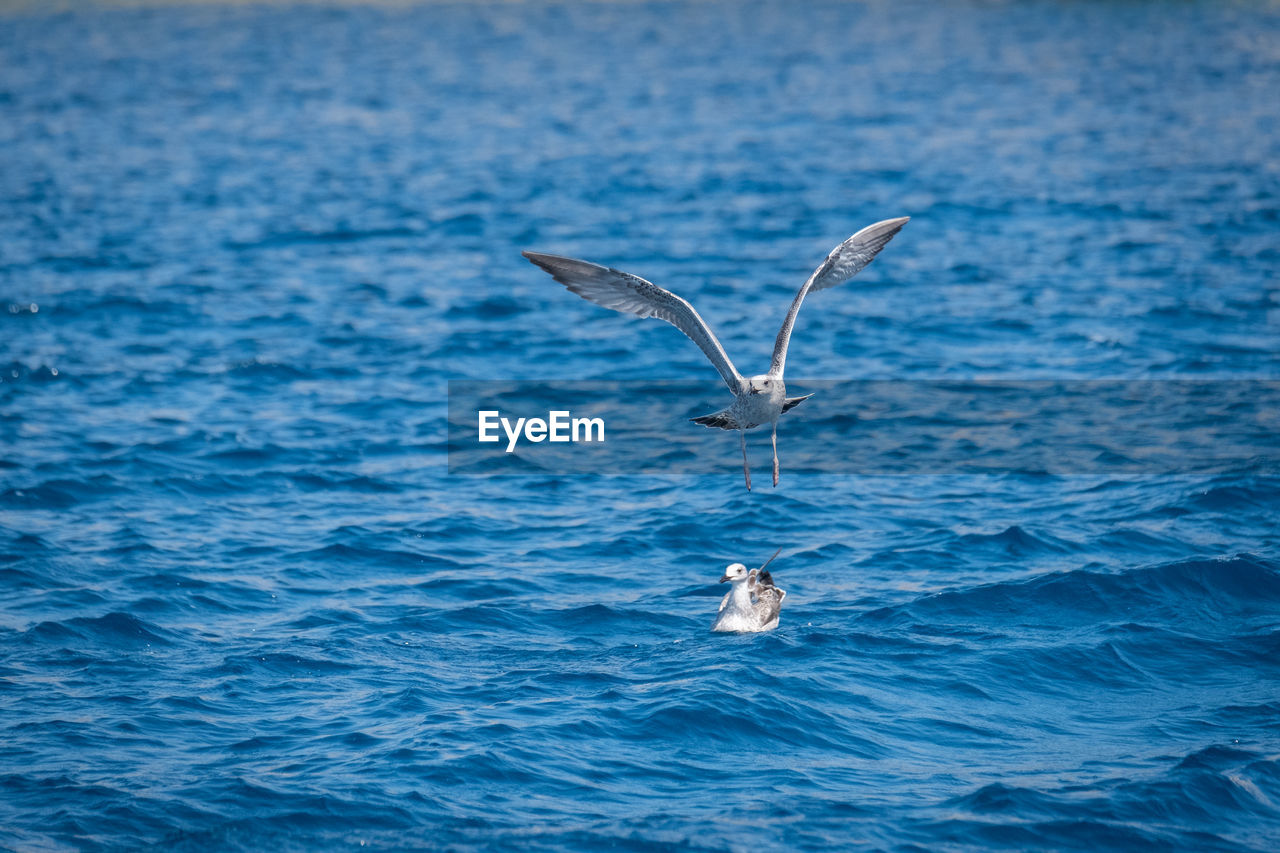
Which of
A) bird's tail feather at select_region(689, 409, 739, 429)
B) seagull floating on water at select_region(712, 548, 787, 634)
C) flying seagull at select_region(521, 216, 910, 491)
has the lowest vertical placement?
seagull floating on water at select_region(712, 548, 787, 634)

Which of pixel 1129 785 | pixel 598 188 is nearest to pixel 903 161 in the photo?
pixel 598 188

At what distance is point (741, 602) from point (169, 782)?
212 inches

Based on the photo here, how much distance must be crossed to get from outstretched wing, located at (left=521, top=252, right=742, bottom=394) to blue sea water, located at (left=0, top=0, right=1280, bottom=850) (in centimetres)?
314

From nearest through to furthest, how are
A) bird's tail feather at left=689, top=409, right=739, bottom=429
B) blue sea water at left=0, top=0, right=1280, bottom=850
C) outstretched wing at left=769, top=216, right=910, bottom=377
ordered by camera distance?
blue sea water at left=0, top=0, right=1280, bottom=850 < bird's tail feather at left=689, top=409, right=739, bottom=429 < outstretched wing at left=769, top=216, right=910, bottom=377

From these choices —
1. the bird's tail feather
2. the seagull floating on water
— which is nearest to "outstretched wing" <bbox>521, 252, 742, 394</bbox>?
the bird's tail feather

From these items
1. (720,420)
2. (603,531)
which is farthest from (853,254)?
(603,531)

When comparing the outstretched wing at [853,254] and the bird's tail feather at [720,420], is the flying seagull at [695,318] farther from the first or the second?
the outstretched wing at [853,254]

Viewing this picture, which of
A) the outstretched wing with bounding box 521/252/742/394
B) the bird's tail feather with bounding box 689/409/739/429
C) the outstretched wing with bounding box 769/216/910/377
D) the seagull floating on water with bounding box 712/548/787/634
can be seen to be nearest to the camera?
the outstretched wing with bounding box 521/252/742/394

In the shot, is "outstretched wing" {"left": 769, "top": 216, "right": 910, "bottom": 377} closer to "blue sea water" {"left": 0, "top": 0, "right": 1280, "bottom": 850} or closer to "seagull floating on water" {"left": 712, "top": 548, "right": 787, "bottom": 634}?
"seagull floating on water" {"left": 712, "top": 548, "right": 787, "bottom": 634}

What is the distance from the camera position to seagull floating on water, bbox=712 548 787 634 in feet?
43.6

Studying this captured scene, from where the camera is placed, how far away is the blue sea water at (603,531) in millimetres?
10891

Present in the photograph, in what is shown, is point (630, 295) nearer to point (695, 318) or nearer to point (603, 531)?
point (695, 318)

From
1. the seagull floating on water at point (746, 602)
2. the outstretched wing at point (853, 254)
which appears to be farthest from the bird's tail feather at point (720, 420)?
the seagull floating on water at point (746, 602)

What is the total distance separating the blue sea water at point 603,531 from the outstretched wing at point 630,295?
3.14 meters
